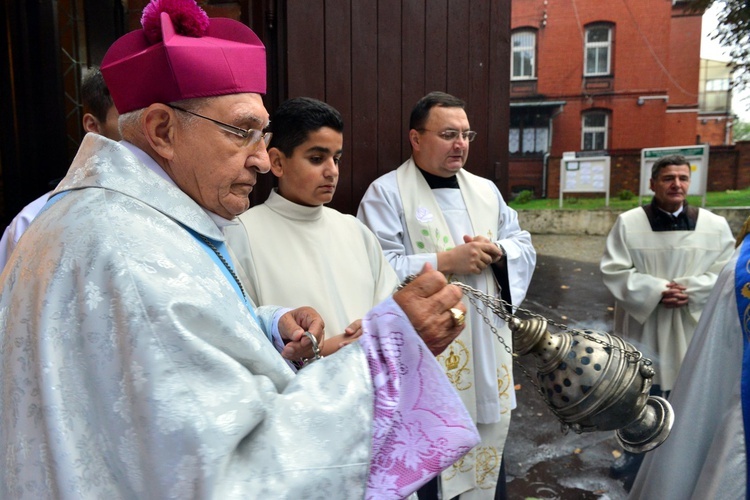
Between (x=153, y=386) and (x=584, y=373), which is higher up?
(x=153, y=386)

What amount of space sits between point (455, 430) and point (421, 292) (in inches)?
11.5

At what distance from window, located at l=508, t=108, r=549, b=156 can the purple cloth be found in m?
22.6

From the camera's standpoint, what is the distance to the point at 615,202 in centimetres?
2027

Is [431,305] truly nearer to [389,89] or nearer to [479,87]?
Answer: [389,89]

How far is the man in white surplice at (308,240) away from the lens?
2279mm

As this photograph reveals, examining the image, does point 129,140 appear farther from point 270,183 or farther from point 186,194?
point 270,183

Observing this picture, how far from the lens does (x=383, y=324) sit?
119cm

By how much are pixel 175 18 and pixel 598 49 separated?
78.0 feet

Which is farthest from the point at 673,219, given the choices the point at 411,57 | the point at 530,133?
the point at 530,133

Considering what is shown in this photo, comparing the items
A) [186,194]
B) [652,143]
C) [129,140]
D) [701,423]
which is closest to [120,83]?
[129,140]

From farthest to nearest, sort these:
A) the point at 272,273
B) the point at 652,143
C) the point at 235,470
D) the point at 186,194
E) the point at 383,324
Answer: the point at 652,143 → the point at 272,273 → the point at 186,194 → the point at 383,324 → the point at 235,470

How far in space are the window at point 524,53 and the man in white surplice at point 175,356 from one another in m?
23.1

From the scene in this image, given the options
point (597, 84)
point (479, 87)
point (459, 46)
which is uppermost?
point (597, 84)

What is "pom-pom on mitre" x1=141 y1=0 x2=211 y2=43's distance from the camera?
4.20 feet
